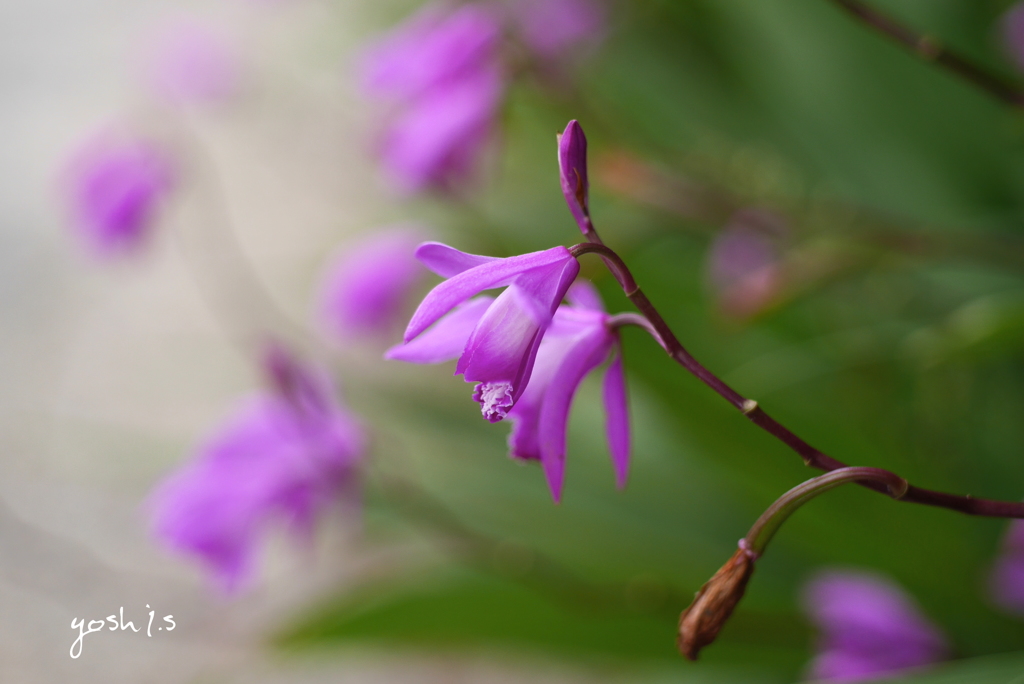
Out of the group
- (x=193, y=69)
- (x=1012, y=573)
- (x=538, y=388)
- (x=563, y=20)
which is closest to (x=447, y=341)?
(x=538, y=388)

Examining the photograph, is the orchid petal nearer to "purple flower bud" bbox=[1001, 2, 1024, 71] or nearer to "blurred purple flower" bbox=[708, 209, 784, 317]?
"blurred purple flower" bbox=[708, 209, 784, 317]

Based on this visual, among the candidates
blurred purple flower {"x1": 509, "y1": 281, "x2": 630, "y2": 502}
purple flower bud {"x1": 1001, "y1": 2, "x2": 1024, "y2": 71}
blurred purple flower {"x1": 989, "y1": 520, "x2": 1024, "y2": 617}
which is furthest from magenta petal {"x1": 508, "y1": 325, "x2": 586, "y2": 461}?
purple flower bud {"x1": 1001, "y1": 2, "x2": 1024, "y2": 71}

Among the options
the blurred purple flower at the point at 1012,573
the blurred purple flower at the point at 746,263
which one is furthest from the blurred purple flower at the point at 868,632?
the blurred purple flower at the point at 746,263

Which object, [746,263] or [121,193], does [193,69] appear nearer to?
[121,193]

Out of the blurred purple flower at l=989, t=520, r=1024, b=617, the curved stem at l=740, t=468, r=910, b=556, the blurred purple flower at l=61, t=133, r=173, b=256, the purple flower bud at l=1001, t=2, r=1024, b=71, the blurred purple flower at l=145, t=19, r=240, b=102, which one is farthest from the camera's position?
the blurred purple flower at l=145, t=19, r=240, b=102

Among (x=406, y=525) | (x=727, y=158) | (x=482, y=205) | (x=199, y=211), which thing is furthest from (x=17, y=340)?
(x=727, y=158)

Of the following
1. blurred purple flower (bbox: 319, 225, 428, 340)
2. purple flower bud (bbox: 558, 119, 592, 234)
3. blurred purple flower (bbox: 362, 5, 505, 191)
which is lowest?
purple flower bud (bbox: 558, 119, 592, 234)
